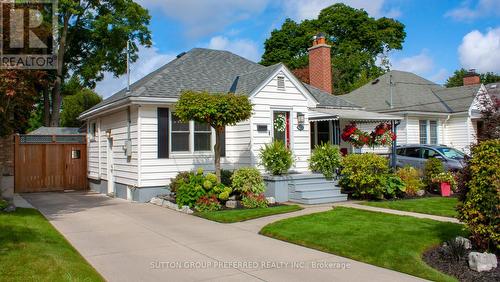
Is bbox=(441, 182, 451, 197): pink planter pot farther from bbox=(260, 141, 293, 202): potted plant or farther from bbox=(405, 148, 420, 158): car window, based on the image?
bbox=(260, 141, 293, 202): potted plant

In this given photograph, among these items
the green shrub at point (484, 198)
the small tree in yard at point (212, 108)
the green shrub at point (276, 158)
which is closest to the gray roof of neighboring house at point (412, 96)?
the green shrub at point (276, 158)

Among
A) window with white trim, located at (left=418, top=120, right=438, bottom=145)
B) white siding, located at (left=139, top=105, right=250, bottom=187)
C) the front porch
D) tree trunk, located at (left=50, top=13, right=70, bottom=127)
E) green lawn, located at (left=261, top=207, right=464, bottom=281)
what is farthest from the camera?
tree trunk, located at (left=50, top=13, right=70, bottom=127)

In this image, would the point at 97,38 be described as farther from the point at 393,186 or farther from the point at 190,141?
the point at 393,186

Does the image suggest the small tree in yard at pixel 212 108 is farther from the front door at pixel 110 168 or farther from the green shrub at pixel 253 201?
the front door at pixel 110 168

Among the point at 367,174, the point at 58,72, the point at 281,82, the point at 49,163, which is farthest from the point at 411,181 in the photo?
the point at 58,72

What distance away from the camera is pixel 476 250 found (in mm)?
6895

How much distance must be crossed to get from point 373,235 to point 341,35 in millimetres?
45071

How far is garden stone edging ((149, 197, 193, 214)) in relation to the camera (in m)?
12.0

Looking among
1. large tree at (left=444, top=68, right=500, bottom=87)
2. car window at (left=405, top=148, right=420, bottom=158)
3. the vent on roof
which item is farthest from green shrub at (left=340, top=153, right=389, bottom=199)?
large tree at (left=444, top=68, right=500, bottom=87)

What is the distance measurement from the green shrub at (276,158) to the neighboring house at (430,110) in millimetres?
11310

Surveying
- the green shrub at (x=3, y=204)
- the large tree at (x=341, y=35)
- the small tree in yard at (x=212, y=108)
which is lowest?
the green shrub at (x=3, y=204)

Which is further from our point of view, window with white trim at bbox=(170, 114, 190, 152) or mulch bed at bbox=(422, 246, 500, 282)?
window with white trim at bbox=(170, 114, 190, 152)

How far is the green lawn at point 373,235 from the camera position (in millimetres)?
6746

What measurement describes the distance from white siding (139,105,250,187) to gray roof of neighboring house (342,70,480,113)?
11.6 metres
